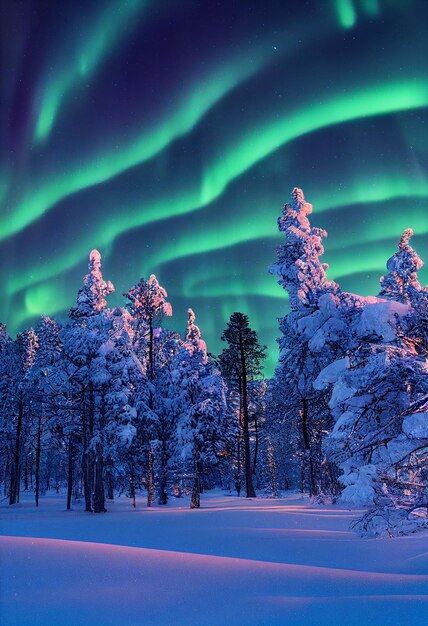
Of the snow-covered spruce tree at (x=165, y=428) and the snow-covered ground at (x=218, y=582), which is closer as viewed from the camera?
the snow-covered ground at (x=218, y=582)

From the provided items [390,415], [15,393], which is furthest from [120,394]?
[390,415]

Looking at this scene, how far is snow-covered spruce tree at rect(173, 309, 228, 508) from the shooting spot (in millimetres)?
25953

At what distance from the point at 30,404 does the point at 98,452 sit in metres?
11.1

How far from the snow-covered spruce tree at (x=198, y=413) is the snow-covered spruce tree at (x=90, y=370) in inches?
170

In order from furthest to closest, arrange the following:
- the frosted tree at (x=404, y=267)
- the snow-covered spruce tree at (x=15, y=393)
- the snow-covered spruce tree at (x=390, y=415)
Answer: the snow-covered spruce tree at (x=15, y=393) < the frosted tree at (x=404, y=267) < the snow-covered spruce tree at (x=390, y=415)

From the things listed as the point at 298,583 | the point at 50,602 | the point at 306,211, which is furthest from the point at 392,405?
the point at 306,211

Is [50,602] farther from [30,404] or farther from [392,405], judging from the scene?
[30,404]

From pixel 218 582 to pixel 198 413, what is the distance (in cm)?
1973

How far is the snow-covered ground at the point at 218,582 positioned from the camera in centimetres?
518

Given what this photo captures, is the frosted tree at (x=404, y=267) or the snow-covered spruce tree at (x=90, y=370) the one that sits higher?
the frosted tree at (x=404, y=267)

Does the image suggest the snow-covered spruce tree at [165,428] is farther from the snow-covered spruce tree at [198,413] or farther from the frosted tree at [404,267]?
the frosted tree at [404,267]

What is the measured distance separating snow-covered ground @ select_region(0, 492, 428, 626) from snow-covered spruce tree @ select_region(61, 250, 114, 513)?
13400 mm

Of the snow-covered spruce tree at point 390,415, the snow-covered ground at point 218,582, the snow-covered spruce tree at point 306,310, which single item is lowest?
the snow-covered ground at point 218,582

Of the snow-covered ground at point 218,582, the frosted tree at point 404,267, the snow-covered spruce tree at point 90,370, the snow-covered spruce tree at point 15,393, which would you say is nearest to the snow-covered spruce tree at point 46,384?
the snow-covered spruce tree at point 15,393
